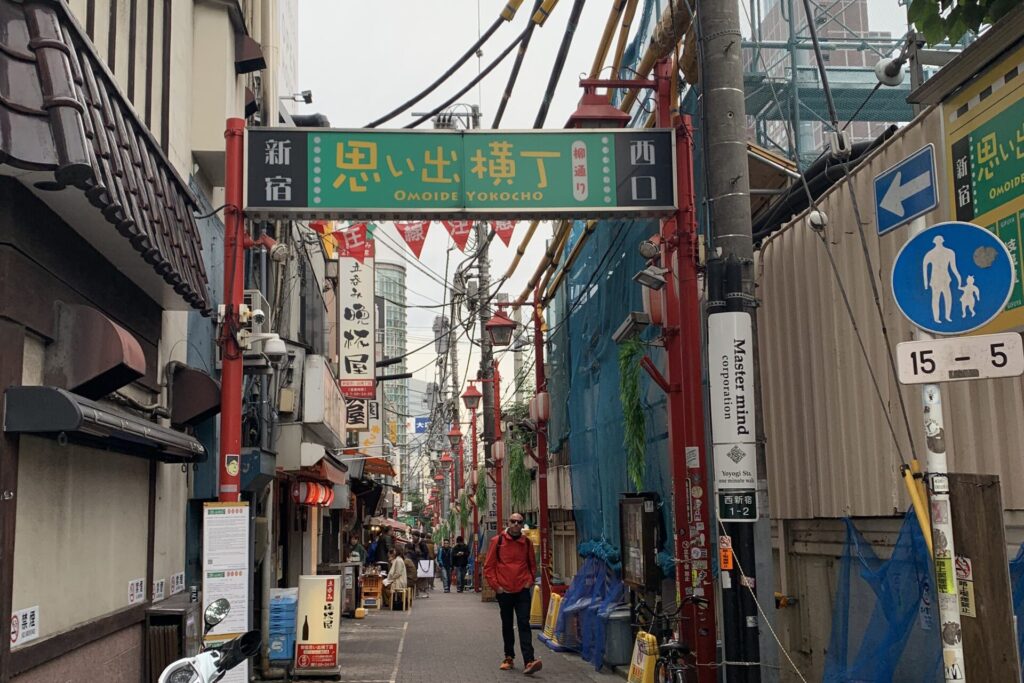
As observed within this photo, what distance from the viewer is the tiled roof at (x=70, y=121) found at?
597 centimetres

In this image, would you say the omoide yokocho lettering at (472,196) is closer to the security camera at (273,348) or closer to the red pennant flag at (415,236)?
the security camera at (273,348)

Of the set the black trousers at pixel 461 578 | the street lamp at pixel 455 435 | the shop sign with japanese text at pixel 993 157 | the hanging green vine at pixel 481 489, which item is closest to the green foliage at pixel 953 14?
the shop sign with japanese text at pixel 993 157

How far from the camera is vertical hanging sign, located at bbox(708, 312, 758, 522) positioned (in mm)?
7598

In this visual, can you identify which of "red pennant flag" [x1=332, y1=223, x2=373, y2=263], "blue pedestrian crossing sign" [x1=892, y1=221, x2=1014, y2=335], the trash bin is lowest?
the trash bin

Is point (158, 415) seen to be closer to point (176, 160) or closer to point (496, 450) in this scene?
point (176, 160)

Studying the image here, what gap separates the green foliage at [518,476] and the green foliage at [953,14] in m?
21.2

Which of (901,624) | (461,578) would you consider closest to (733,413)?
(901,624)

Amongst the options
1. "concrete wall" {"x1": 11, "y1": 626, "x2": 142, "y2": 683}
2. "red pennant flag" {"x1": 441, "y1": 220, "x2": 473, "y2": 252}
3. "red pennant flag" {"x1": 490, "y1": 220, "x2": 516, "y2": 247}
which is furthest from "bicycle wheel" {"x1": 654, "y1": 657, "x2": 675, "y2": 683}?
"red pennant flag" {"x1": 441, "y1": 220, "x2": 473, "y2": 252}

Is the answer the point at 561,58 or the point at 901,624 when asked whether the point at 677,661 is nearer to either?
the point at 901,624

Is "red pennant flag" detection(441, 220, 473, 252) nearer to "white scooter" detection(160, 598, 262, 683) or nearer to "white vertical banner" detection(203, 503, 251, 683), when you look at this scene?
"white vertical banner" detection(203, 503, 251, 683)

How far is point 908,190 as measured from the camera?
5809 millimetres

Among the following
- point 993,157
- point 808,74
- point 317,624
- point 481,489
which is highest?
point 808,74

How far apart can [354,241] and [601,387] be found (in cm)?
748

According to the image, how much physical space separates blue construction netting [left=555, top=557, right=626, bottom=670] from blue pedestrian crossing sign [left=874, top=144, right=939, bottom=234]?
8920 mm
